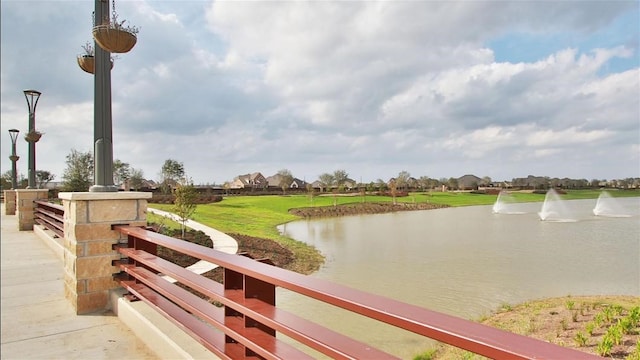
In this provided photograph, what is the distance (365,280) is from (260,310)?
8.29 meters

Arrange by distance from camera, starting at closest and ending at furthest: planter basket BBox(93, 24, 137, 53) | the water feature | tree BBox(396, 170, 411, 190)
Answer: planter basket BBox(93, 24, 137, 53)
the water feature
tree BBox(396, 170, 411, 190)

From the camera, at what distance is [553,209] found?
3206cm

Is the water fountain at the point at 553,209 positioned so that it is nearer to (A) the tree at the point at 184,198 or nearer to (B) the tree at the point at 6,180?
(A) the tree at the point at 184,198

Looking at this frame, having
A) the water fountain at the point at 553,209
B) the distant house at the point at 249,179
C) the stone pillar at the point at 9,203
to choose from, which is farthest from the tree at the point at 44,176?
the water fountain at the point at 553,209

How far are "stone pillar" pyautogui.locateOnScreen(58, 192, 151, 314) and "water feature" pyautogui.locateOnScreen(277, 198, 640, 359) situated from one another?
370cm

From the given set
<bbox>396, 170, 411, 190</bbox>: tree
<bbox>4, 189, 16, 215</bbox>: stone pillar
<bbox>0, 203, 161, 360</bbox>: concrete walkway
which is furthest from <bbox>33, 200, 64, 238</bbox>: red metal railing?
<bbox>396, 170, 411, 190</bbox>: tree

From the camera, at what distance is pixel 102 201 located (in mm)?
4312

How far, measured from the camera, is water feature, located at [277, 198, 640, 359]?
24.4ft

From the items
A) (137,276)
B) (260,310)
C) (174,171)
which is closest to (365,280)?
(137,276)

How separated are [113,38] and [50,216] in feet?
27.4

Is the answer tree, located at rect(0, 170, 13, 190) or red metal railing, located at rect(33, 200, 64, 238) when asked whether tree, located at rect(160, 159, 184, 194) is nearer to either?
tree, located at rect(0, 170, 13, 190)

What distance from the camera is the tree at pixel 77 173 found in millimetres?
26614

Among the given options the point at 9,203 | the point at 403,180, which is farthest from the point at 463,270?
the point at 403,180

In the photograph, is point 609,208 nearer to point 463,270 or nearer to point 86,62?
point 463,270
